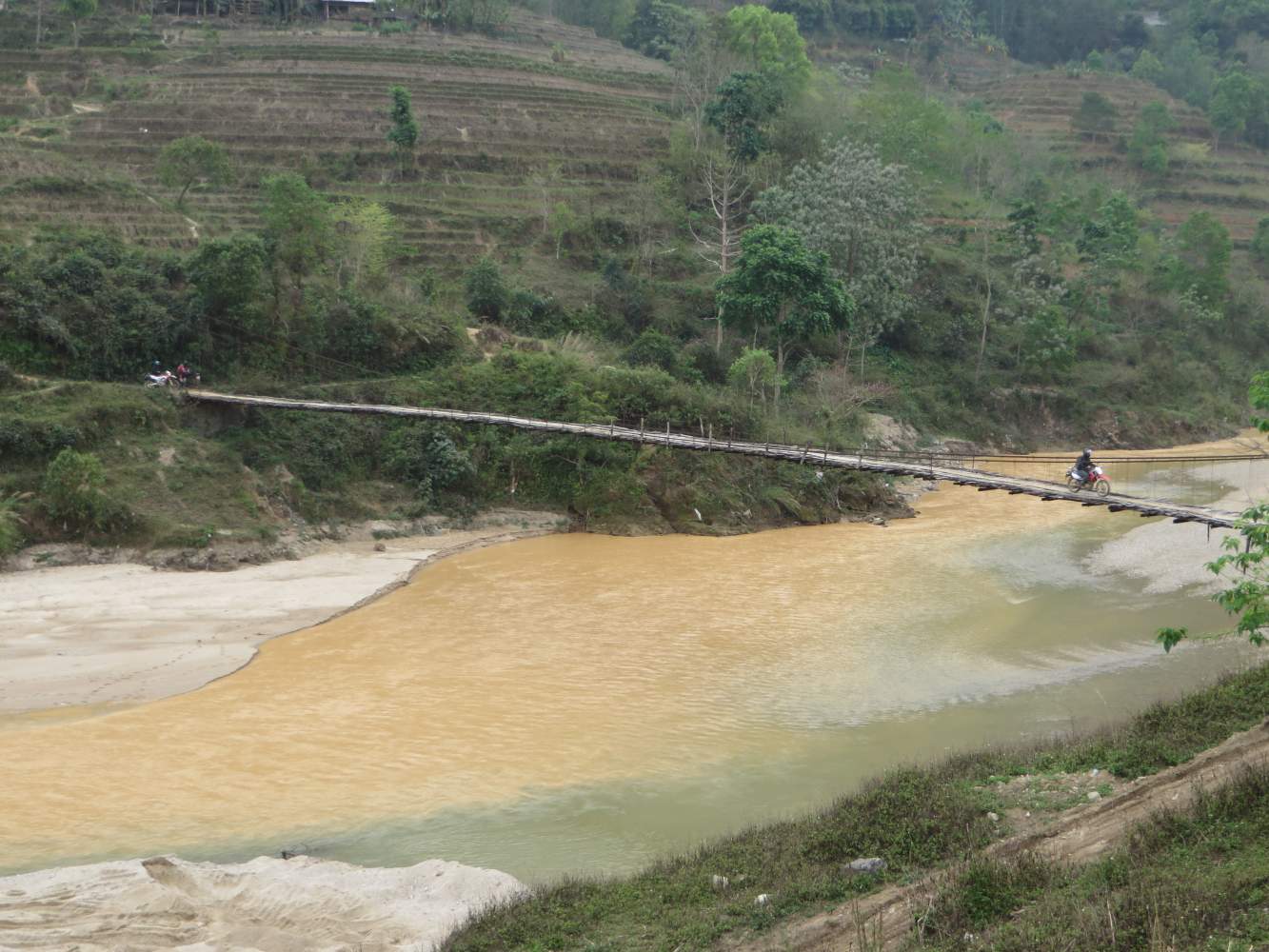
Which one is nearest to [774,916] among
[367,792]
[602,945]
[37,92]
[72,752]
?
[602,945]

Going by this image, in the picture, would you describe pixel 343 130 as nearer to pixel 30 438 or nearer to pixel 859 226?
pixel 859 226

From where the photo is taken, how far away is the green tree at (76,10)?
166 ft

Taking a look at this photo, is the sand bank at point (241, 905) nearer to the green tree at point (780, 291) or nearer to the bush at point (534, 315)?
the green tree at point (780, 291)

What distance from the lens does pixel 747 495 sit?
28609mm

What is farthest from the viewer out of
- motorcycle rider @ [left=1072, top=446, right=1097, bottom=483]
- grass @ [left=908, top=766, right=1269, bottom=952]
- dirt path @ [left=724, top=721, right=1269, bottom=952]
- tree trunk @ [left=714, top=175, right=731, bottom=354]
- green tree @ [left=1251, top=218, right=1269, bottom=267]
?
green tree @ [left=1251, top=218, right=1269, bottom=267]

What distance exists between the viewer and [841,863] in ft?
32.8

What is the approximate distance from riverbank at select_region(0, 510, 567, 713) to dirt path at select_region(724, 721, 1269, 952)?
11.0m

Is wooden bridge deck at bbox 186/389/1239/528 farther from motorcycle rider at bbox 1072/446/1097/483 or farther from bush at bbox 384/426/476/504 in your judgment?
bush at bbox 384/426/476/504

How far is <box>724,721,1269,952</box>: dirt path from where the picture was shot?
859cm

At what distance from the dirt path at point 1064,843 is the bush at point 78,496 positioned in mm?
17526

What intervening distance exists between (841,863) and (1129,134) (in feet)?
215

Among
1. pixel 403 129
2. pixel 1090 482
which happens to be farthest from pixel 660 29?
pixel 1090 482

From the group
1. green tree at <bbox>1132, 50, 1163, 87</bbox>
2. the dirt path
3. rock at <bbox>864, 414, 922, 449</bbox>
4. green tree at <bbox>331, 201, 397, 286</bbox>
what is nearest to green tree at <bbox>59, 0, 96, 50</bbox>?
green tree at <bbox>331, 201, 397, 286</bbox>

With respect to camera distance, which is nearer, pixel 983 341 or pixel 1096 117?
pixel 983 341
